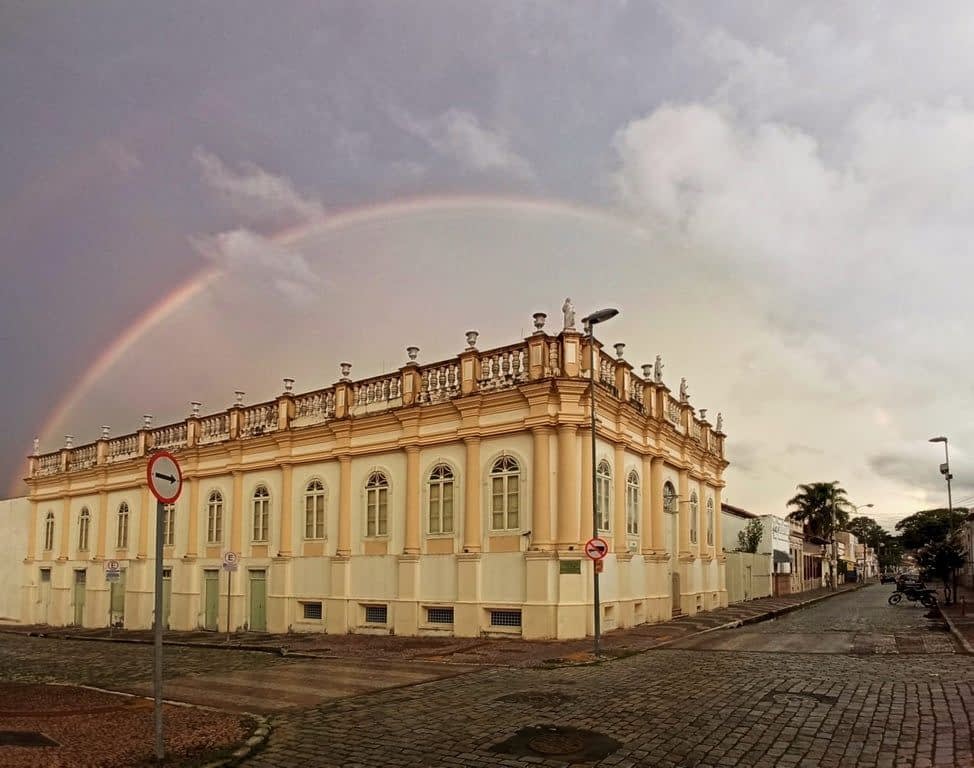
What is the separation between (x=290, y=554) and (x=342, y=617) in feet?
11.4

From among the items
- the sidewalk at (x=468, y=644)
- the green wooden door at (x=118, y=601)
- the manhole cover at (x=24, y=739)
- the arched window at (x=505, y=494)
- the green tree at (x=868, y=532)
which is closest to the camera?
the manhole cover at (x=24, y=739)

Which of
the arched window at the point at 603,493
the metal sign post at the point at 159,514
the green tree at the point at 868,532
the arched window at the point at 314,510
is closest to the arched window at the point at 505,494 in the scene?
the arched window at the point at 603,493

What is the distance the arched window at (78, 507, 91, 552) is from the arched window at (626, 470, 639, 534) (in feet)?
88.7

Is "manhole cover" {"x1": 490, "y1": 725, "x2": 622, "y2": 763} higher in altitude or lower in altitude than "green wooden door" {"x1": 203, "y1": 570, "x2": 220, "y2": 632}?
higher

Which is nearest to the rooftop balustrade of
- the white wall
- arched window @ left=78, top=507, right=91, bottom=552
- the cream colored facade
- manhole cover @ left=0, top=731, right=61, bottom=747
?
the cream colored facade

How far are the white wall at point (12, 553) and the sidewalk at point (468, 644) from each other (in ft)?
48.4

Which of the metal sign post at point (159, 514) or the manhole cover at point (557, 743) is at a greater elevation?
the metal sign post at point (159, 514)

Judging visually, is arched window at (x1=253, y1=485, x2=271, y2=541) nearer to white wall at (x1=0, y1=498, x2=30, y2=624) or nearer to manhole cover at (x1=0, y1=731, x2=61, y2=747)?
manhole cover at (x1=0, y1=731, x2=61, y2=747)

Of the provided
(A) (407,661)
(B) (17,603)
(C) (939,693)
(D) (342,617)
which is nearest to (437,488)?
(D) (342,617)

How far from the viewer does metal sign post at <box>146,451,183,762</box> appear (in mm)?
8414

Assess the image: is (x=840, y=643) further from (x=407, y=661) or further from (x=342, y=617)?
(x=342, y=617)

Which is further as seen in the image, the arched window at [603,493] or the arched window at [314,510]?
the arched window at [314,510]

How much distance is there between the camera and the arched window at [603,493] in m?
23.4

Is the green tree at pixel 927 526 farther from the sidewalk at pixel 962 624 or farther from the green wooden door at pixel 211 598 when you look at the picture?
the green wooden door at pixel 211 598
